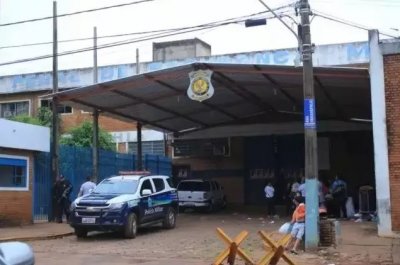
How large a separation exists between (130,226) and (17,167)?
5948 millimetres

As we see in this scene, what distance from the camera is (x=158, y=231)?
802 inches

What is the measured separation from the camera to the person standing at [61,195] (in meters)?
22.5

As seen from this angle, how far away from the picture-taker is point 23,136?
21312mm

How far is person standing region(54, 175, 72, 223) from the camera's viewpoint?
2252 cm

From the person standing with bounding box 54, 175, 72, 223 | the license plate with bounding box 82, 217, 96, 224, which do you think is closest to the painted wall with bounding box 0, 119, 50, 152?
the person standing with bounding box 54, 175, 72, 223

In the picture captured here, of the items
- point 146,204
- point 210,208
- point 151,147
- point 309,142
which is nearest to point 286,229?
point 309,142

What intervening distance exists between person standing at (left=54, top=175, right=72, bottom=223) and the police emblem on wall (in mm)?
5782

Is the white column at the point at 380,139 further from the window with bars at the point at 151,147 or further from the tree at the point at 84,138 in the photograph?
the window with bars at the point at 151,147

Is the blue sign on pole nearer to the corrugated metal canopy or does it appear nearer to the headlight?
the corrugated metal canopy

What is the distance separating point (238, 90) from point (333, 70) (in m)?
6.79

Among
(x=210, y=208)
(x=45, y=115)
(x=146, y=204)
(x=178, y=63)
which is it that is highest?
(x=178, y=63)

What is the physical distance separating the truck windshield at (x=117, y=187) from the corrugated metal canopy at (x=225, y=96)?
14.6 feet

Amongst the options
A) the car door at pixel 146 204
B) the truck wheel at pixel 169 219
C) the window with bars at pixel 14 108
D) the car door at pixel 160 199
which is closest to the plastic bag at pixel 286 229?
the car door at pixel 146 204

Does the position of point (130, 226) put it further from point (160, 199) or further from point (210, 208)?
point (210, 208)
